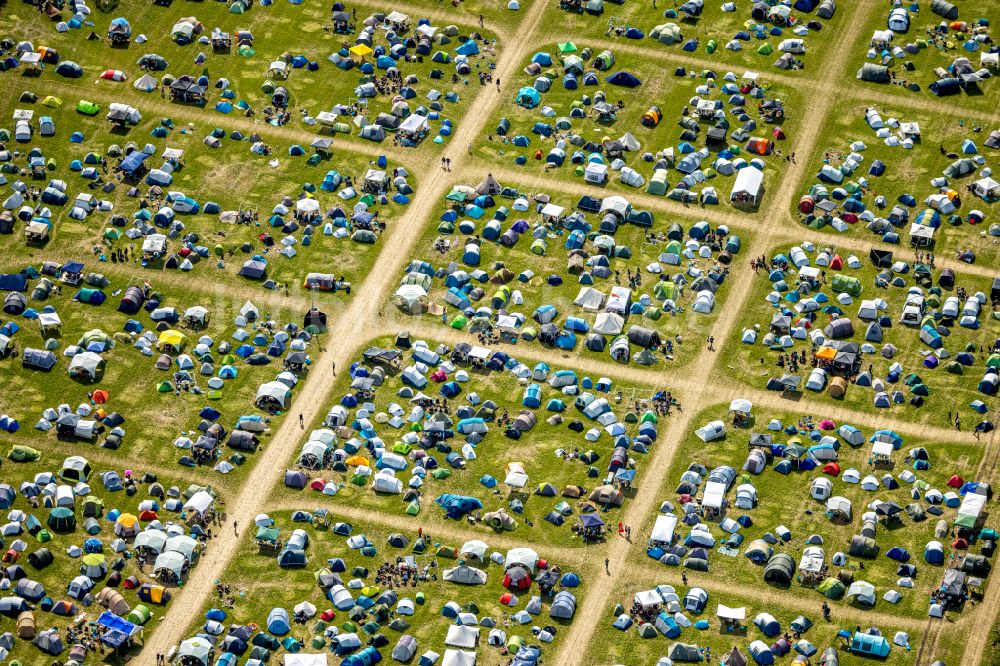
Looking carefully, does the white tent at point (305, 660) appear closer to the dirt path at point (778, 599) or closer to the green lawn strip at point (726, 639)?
the green lawn strip at point (726, 639)

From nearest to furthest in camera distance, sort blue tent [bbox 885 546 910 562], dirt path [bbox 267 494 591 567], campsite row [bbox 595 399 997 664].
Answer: campsite row [bbox 595 399 997 664] → blue tent [bbox 885 546 910 562] → dirt path [bbox 267 494 591 567]

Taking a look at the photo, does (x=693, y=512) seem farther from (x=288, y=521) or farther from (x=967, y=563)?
(x=288, y=521)

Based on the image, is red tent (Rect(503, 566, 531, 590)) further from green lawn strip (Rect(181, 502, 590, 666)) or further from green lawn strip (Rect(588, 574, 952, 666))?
green lawn strip (Rect(588, 574, 952, 666))

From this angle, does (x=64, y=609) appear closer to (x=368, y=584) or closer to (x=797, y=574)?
(x=368, y=584)

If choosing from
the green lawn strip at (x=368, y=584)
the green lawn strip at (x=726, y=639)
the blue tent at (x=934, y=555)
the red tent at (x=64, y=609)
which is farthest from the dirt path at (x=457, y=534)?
the blue tent at (x=934, y=555)

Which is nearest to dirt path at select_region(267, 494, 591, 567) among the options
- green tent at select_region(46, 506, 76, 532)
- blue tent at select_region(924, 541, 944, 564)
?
green tent at select_region(46, 506, 76, 532)

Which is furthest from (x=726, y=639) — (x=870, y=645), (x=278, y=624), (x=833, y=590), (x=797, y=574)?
(x=278, y=624)

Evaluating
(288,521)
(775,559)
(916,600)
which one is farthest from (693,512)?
(288,521)

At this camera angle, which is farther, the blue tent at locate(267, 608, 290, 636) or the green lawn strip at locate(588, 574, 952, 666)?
the blue tent at locate(267, 608, 290, 636)
